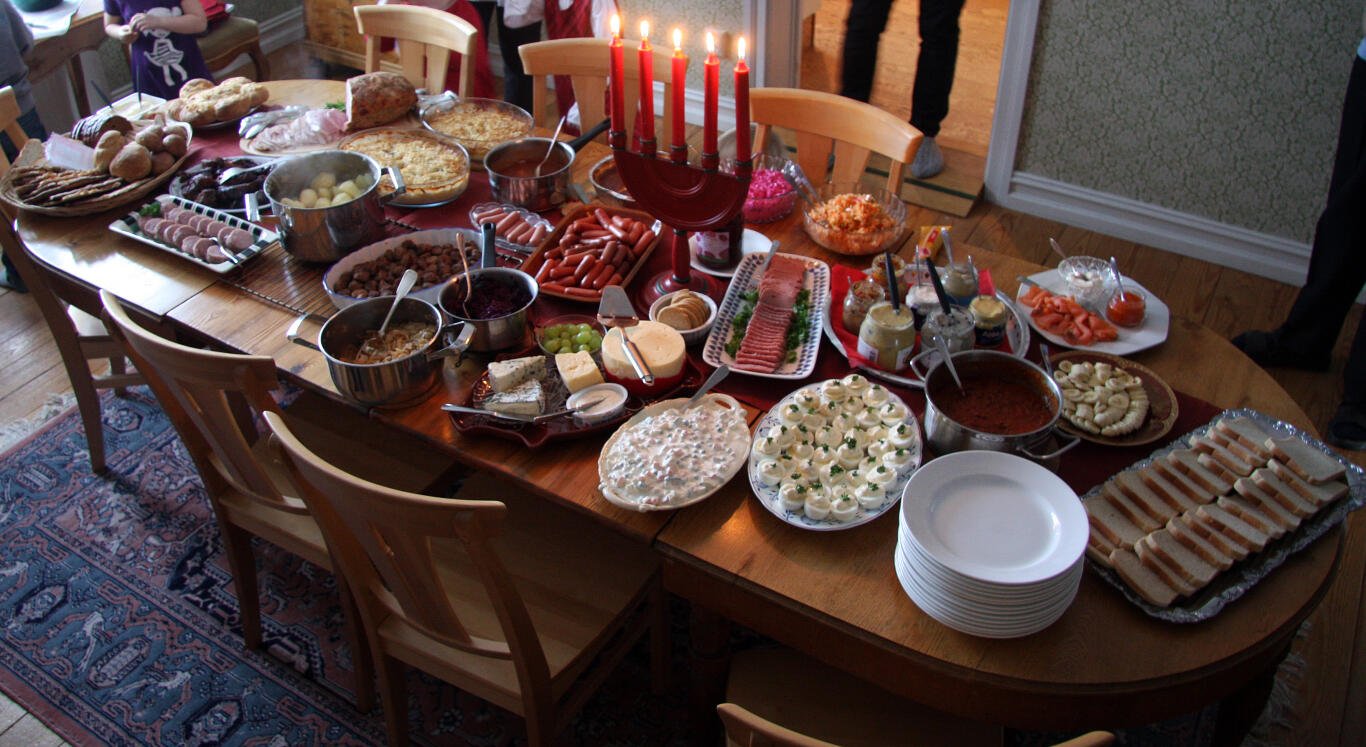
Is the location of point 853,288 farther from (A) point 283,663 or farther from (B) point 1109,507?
(A) point 283,663

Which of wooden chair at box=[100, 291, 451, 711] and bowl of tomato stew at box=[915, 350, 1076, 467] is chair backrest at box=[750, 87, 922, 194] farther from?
wooden chair at box=[100, 291, 451, 711]

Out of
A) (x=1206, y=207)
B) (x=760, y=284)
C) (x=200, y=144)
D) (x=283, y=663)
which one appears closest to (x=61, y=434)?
(x=200, y=144)

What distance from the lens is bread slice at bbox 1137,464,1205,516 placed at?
1.55m

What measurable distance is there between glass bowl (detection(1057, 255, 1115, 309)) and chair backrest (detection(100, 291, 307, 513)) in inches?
62.0

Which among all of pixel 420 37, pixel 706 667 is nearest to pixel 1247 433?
pixel 706 667

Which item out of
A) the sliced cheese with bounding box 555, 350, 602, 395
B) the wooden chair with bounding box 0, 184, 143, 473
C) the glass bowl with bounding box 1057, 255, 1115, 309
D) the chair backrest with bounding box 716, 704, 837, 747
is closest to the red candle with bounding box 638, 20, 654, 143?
the sliced cheese with bounding box 555, 350, 602, 395

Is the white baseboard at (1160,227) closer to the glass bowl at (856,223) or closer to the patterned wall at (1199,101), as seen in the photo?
the patterned wall at (1199,101)

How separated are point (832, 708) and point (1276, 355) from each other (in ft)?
7.33

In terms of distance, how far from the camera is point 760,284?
2047 millimetres

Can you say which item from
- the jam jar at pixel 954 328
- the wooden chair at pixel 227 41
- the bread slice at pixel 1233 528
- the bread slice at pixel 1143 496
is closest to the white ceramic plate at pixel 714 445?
the jam jar at pixel 954 328

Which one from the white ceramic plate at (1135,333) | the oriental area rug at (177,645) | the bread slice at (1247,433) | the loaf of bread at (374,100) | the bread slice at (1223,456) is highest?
the loaf of bread at (374,100)

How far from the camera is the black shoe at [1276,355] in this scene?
302 cm

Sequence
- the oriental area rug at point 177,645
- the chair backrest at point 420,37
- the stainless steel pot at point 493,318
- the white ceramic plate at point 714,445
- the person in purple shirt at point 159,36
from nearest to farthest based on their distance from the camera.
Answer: the white ceramic plate at point 714,445, the stainless steel pot at point 493,318, the oriental area rug at point 177,645, the chair backrest at point 420,37, the person in purple shirt at point 159,36

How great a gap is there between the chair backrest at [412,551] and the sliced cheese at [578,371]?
15.0 inches
